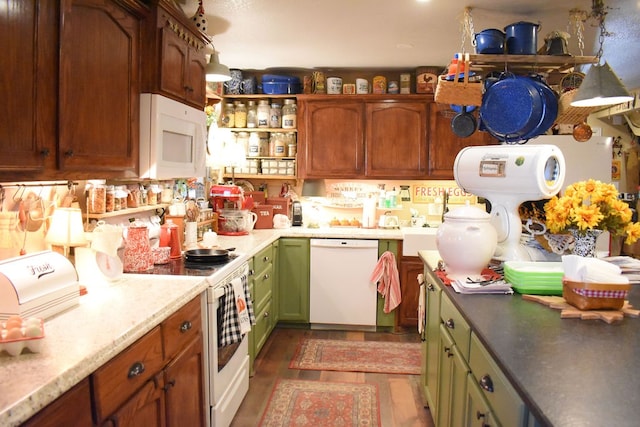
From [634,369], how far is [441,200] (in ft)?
11.6

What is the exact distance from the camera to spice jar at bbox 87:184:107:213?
7.63 feet

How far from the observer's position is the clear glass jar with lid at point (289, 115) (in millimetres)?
4414

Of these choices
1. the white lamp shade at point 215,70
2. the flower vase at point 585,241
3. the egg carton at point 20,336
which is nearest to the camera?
the egg carton at point 20,336

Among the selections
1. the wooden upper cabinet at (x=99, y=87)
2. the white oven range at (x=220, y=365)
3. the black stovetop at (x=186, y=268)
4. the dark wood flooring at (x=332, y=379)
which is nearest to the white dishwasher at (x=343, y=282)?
the dark wood flooring at (x=332, y=379)

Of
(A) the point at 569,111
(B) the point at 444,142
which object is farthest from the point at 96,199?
(B) the point at 444,142

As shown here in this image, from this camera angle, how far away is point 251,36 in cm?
341

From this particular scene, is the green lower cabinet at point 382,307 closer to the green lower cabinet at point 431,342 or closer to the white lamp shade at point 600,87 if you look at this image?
the green lower cabinet at point 431,342

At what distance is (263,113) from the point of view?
175 inches

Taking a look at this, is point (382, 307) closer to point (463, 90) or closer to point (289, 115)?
point (289, 115)

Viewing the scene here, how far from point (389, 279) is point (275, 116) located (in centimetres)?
186

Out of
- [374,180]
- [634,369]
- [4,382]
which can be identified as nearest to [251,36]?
[374,180]

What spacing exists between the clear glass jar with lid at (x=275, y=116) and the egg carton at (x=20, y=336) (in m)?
3.38

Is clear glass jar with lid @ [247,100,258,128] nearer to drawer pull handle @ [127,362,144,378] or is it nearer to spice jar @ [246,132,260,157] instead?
spice jar @ [246,132,260,157]

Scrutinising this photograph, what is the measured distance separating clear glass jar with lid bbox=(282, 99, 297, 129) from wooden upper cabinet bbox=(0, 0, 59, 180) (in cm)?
292
